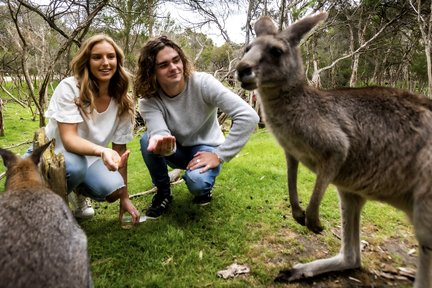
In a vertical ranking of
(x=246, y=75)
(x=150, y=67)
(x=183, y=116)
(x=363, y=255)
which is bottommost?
(x=363, y=255)

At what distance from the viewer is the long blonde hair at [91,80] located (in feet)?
9.98

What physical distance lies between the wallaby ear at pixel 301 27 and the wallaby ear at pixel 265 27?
122 mm

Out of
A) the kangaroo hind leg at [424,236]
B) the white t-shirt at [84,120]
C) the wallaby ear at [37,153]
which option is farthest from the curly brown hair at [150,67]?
the kangaroo hind leg at [424,236]

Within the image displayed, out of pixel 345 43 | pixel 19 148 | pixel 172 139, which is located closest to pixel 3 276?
pixel 172 139

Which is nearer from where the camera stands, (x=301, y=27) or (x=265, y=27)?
(x=301, y=27)

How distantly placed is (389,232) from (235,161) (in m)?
2.60

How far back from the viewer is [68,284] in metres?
1.57

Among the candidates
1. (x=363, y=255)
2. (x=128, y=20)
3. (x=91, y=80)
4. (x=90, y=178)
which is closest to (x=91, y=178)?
(x=90, y=178)

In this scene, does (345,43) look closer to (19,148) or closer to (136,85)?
(19,148)

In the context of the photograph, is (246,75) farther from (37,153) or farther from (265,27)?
(37,153)

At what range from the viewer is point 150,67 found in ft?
10.5

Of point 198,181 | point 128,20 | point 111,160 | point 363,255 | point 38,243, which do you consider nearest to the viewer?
point 38,243

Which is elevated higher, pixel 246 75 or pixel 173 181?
pixel 246 75

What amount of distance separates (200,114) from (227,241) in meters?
1.14
